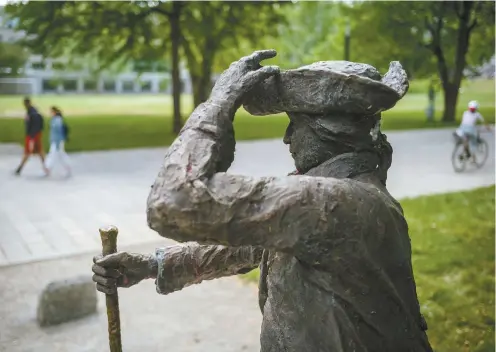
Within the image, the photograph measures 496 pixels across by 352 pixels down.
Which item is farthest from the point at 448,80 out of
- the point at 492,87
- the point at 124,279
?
the point at 124,279

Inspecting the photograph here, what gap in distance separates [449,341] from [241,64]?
3.91m

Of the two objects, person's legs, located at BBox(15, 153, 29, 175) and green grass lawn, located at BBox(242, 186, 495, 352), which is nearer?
green grass lawn, located at BBox(242, 186, 495, 352)

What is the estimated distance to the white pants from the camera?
32.7ft

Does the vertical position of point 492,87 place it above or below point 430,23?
below

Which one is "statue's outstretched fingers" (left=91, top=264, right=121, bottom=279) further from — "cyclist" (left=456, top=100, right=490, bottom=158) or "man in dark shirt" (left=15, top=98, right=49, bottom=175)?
"man in dark shirt" (left=15, top=98, right=49, bottom=175)

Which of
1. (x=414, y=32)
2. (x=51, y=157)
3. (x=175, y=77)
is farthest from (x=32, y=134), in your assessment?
(x=414, y=32)

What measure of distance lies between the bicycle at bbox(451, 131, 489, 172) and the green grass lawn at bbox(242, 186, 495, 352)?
1037 mm

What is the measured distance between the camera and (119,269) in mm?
1896

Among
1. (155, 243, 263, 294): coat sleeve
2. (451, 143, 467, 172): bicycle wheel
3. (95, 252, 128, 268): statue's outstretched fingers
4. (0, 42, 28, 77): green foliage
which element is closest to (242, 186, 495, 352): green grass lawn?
(451, 143, 467, 172): bicycle wheel

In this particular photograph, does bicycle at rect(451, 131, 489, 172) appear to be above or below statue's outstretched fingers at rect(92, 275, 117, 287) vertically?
below

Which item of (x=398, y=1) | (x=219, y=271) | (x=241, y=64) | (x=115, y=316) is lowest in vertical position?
(x=115, y=316)

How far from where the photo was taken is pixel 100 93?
1197 cm

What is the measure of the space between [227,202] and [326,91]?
426 millimetres

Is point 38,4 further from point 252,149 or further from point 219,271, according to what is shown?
point 219,271
